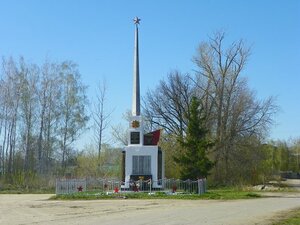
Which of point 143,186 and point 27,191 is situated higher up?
point 143,186

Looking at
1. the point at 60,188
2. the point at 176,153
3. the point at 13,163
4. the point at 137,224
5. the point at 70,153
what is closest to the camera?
the point at 137,224

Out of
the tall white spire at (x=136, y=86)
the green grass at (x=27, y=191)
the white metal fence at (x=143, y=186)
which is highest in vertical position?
the tall white spire at (x=136, y=86)

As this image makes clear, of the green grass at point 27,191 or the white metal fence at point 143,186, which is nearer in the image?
the white metal fence at point 143,186

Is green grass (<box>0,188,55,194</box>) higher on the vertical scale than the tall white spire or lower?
lower

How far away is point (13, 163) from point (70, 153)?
702 centimetres

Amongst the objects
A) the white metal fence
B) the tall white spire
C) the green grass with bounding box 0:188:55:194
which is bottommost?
the green grass with bounding box 0:188:55:194

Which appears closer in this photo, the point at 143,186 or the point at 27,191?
the point at 143,186

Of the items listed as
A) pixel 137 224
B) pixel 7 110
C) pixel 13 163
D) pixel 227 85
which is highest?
pixel 227 85

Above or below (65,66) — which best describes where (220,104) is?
below

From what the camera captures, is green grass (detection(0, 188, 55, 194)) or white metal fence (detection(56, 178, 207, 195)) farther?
green grass (detection(0, 188, 55, 194))

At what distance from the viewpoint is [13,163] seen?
5316cm

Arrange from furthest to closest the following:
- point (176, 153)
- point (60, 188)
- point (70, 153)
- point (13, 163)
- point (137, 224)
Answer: point (70, 153) < point (13, 163) < point (176, 153) < point (60, 188) < point (137, 224)

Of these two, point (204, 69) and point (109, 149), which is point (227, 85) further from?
point (109, 149)

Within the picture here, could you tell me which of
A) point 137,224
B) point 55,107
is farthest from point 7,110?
point 137,224
